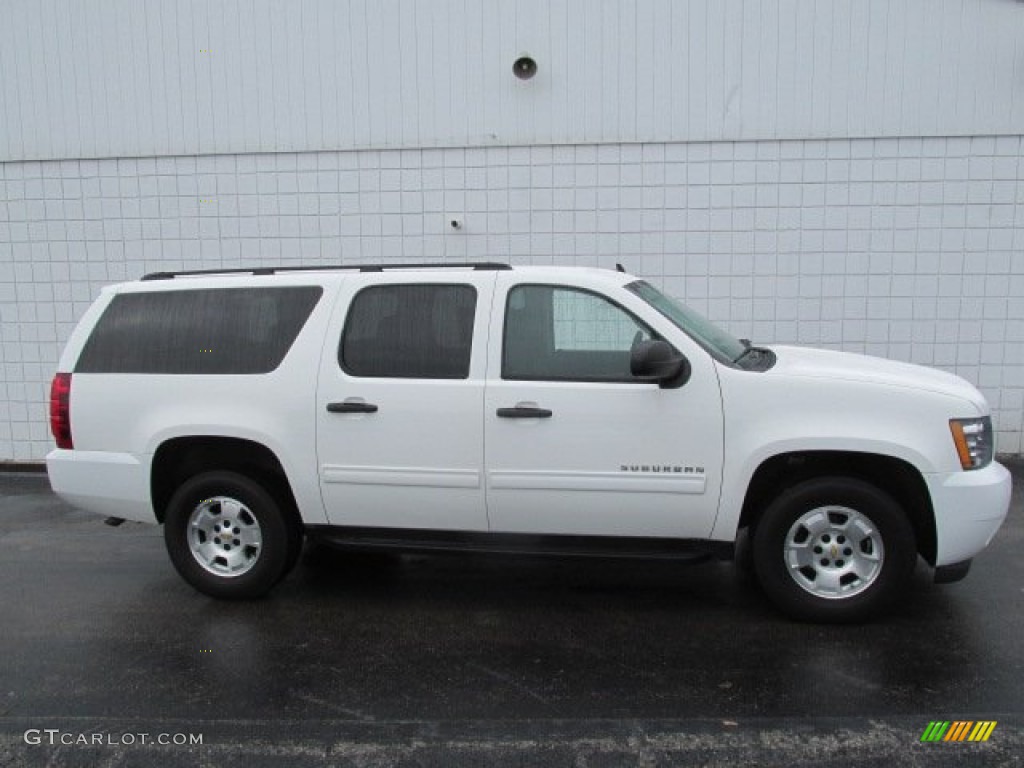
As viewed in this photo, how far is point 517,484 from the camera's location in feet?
14.1

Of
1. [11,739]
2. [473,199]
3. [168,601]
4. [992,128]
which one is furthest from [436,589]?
[992,128]

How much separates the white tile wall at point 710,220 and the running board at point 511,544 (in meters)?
4.15

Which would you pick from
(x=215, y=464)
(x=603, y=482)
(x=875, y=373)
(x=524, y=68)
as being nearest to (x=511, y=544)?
(x=603, y=482)

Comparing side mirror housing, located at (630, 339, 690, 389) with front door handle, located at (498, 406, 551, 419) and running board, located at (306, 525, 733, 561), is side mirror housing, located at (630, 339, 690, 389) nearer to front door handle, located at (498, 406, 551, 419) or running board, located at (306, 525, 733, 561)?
front door handle, located at (498, 406, 551, 419)

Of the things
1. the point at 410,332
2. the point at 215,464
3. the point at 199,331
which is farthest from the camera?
the point at 215,464

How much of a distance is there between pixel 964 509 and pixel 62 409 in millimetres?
4970

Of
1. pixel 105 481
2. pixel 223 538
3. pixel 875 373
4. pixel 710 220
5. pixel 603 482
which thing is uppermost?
pixel 710 220

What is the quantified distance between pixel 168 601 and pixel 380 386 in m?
1.91

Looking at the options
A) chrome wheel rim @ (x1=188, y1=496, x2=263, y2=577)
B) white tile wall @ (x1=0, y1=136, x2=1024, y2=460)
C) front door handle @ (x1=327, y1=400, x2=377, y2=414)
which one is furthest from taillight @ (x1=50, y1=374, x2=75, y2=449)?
white tile wall @ (x1=0, y1=136, x2=1024, y2=460)

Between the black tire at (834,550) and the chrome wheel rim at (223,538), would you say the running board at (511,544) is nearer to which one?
the black tire at (834,550)

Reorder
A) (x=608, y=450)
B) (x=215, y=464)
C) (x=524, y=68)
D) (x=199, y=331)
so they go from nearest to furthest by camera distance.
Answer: (x=608, y=450) < (x=199, y=331) < (x=215, y=464) < (x=524, y=68)

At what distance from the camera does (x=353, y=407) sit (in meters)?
4.38

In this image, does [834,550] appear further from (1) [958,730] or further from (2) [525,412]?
(2) [525,412]

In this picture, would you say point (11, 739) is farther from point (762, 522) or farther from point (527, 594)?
point (762, 522)
